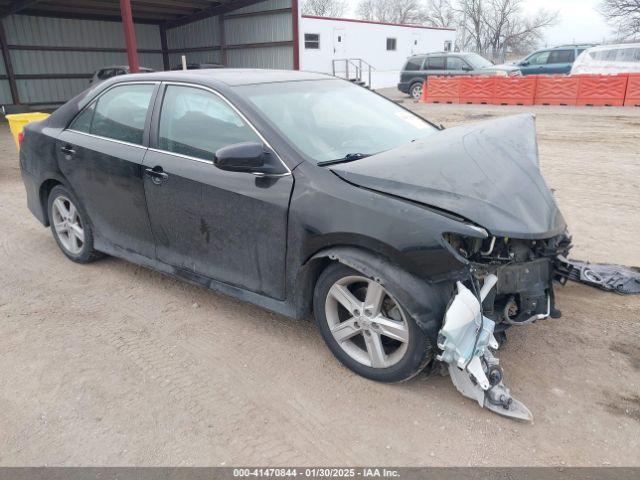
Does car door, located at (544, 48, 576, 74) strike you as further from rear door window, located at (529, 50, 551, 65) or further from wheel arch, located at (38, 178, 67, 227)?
wheel arch, located at (38, 178, 67, 227)

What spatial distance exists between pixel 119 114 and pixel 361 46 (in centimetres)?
2634

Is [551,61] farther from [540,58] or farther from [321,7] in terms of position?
[321,7]

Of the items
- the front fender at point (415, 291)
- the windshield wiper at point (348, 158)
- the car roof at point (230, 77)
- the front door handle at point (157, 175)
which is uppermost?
the car roof at point (230, 77)

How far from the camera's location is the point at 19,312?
154 inches

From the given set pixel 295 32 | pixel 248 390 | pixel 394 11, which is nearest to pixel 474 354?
pixel 248 390

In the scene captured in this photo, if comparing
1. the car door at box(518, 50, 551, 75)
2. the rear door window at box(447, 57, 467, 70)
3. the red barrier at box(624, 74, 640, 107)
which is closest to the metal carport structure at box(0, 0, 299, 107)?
the rear door window at box(447, 57, 467, 70)

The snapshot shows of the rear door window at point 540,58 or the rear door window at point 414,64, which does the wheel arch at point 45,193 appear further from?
the rear door window at point 540,58

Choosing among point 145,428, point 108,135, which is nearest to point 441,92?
point 108,135

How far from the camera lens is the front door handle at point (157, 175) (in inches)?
141

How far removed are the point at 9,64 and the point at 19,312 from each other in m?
19.8

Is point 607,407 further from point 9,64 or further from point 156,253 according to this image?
point 9,64

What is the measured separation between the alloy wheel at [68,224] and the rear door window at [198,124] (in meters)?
1.47

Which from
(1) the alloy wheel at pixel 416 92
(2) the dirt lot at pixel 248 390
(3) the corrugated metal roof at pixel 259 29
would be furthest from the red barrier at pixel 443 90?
(2) the dirt lot at pixel 248 390

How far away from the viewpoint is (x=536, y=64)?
787 inches
